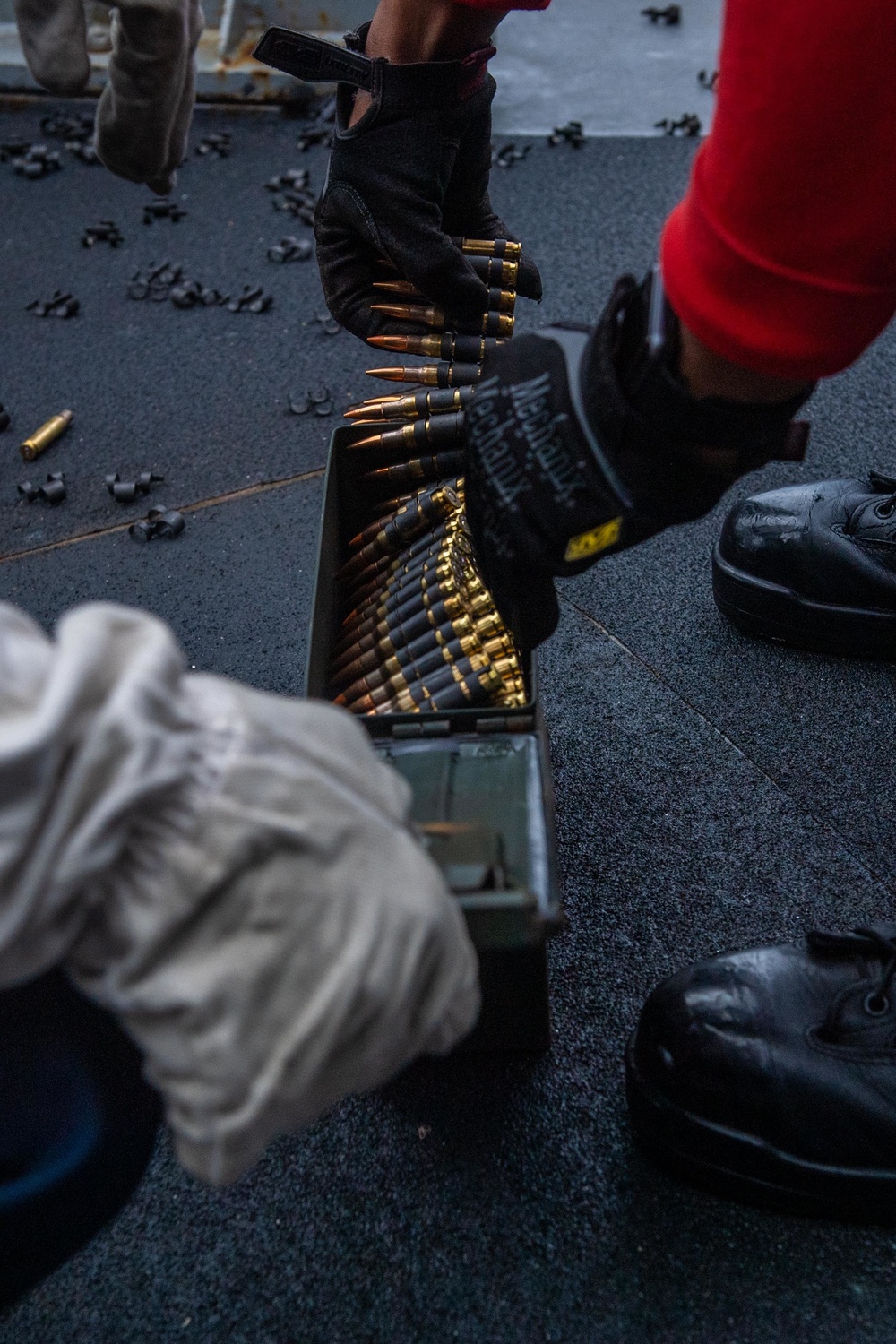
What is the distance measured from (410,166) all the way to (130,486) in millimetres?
959

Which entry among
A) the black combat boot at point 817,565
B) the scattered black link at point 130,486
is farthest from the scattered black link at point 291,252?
the black combat boot at point 817,565

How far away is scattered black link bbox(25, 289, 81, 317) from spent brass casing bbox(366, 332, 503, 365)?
1472 mm

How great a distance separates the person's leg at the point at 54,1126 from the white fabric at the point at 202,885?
145 millimetres

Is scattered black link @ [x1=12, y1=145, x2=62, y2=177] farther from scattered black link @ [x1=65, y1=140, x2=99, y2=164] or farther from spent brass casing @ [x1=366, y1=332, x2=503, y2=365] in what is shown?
spent brass casing @ [x1=366, y1=332, x2=503, y2=365]

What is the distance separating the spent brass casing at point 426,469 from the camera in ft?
4.87

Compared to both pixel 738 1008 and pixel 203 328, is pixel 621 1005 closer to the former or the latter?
pixel 738 1008

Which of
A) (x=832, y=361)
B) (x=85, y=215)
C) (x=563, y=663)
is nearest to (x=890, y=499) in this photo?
(x=563, y=663)

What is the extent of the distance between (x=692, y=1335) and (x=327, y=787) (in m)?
0.73

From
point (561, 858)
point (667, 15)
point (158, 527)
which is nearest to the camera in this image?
point (561, 858)

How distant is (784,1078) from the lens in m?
1.02

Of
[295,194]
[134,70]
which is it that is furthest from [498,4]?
[295,194]

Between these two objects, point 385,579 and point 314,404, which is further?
point 314,404

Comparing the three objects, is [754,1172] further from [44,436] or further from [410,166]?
[44,436]

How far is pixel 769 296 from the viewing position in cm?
83
